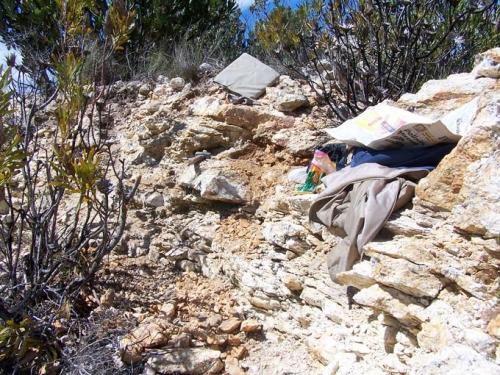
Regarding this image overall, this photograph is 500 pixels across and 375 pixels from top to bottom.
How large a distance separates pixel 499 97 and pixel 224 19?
5.13m

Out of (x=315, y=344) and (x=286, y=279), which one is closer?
(x=315, y=344)

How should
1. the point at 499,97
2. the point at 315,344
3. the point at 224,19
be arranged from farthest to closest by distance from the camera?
1. the point at 224,19
2. the point at 315,344
3. the point at 499,97

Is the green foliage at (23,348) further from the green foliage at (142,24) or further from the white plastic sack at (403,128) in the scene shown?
the green foliage at (142,24)

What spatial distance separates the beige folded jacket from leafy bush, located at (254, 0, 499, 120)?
4.23 ft

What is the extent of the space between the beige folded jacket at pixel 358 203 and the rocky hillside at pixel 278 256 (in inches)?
3.0

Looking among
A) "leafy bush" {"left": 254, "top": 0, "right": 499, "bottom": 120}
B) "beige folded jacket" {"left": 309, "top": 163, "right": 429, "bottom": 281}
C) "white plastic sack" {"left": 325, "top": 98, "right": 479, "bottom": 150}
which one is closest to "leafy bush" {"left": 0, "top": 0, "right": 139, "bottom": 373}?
"beige folded jacket" {"left": 309, "top": 163, "right": 429, "bottom": 281}

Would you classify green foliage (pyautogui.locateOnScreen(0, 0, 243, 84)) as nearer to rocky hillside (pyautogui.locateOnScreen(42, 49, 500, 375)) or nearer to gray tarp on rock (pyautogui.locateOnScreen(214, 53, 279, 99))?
rocky hillside (pyautogui.locateOnScreen(42, 49, 500, 375))

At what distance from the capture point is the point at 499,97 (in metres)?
2.07

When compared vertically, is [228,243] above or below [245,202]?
below

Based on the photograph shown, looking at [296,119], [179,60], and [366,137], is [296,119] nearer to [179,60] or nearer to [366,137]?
[366,137]

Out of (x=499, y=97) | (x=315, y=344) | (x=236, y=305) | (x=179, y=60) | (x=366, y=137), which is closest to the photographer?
(x=499, y=97)

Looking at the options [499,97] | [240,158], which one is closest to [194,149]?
[240,158]

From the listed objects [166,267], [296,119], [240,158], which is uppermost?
[296,119]

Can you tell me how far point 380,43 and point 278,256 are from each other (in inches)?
86.5
